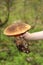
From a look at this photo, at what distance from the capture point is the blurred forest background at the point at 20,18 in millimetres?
2656

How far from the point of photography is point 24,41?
2.76 meters

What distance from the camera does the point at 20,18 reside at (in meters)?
3.62

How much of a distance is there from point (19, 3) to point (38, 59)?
73.4 inches

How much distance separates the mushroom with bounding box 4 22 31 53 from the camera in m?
2.44

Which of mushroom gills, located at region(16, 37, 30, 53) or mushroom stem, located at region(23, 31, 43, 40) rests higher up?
mushroom stem, located at region(23, 31, 43, 40)

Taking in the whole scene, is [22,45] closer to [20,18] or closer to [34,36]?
[34,36]

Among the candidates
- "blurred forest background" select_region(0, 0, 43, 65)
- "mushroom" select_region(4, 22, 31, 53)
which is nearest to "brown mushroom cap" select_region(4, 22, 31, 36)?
"mushroom" select_region(4, 22, 31, 53)

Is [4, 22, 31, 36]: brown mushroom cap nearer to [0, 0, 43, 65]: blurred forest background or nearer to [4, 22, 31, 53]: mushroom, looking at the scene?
[4, 22, 31, 53]: mushroom

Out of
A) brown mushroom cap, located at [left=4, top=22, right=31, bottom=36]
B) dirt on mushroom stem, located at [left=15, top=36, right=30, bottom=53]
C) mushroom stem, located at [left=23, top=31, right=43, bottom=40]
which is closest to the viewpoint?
brown mushroom cap, located at [left=4, top=22, right=31, bottom=36]

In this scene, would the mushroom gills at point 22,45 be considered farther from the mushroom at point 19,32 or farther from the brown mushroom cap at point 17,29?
the brown mushroom cap at point 17,29

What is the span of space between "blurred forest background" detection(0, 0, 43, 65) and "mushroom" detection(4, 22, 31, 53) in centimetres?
9

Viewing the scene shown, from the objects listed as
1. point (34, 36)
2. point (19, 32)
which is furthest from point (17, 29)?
point (34, 36)

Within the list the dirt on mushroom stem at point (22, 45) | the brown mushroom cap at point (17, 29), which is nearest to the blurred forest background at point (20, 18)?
the dirt on mushroom stem at point (22, 45)

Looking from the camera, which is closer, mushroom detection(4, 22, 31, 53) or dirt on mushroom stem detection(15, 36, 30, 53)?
mushroom detection(4, 22, 31, 53)
